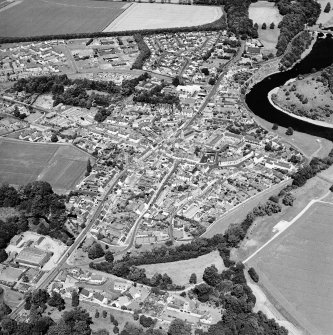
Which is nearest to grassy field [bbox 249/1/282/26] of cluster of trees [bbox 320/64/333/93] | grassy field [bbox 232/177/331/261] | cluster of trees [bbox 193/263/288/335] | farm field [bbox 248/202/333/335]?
cluster of trees [bbox 320/64/333/93]

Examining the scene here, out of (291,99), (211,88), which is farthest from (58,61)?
(291,99)

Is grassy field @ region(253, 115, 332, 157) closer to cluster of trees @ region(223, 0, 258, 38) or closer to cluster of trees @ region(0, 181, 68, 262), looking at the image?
cluster of trees @ region(0, 181, 68, 262)

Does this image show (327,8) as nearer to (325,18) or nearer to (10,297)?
(325,18)

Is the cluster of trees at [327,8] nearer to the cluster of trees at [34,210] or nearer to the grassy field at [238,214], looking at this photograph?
the grassy field at [238,214]

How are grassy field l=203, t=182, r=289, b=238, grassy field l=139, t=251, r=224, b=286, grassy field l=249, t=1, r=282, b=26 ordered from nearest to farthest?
grassy field l=139, t=251, r=224, b=286, grassy field l=203, t=182, r=289, b=238, grassy field l=249, t=1, r=282, b=26

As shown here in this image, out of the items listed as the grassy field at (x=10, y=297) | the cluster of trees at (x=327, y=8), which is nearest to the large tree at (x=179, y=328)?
the grassy field at (x=10, y=297)

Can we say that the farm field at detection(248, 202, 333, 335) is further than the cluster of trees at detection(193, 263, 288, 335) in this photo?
Yes

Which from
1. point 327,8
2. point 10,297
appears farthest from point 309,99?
point 10,297
